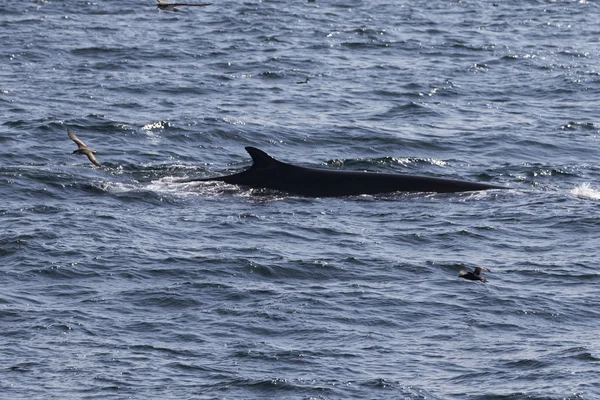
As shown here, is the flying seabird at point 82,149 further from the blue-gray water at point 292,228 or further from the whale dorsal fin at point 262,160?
the whale dorsal fin at point 262,160

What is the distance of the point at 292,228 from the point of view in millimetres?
21781

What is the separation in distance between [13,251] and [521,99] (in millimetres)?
17825

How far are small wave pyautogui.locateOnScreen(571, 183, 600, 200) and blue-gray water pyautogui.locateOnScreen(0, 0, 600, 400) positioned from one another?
0.08 m

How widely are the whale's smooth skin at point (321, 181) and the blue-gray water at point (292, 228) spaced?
28 centimetres

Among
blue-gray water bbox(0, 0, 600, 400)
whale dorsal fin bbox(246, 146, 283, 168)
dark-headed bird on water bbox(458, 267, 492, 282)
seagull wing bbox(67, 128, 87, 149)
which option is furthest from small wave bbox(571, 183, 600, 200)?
seagull wing bbox(67, 128, 87, 149)

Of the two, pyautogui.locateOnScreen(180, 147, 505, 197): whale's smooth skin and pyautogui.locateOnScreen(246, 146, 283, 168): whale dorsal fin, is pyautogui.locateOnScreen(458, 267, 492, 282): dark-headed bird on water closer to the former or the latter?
pyautogui.locateOnScreen(180, 147, 505, 197): whale's smooth skin

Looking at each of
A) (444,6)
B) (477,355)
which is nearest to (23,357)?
(477,355)

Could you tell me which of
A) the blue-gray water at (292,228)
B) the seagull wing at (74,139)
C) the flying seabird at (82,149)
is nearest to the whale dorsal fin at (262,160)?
the blue-gray water at (292,228)

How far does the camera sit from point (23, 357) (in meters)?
15.9

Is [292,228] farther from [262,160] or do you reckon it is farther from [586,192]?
[586,192]

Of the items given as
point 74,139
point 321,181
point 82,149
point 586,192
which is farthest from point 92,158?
point 586,192

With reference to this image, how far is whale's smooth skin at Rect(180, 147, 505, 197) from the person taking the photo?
2362 cm

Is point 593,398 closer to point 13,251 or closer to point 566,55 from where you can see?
point 13,251

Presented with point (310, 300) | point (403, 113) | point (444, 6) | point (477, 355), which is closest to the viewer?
point (477, 355)
